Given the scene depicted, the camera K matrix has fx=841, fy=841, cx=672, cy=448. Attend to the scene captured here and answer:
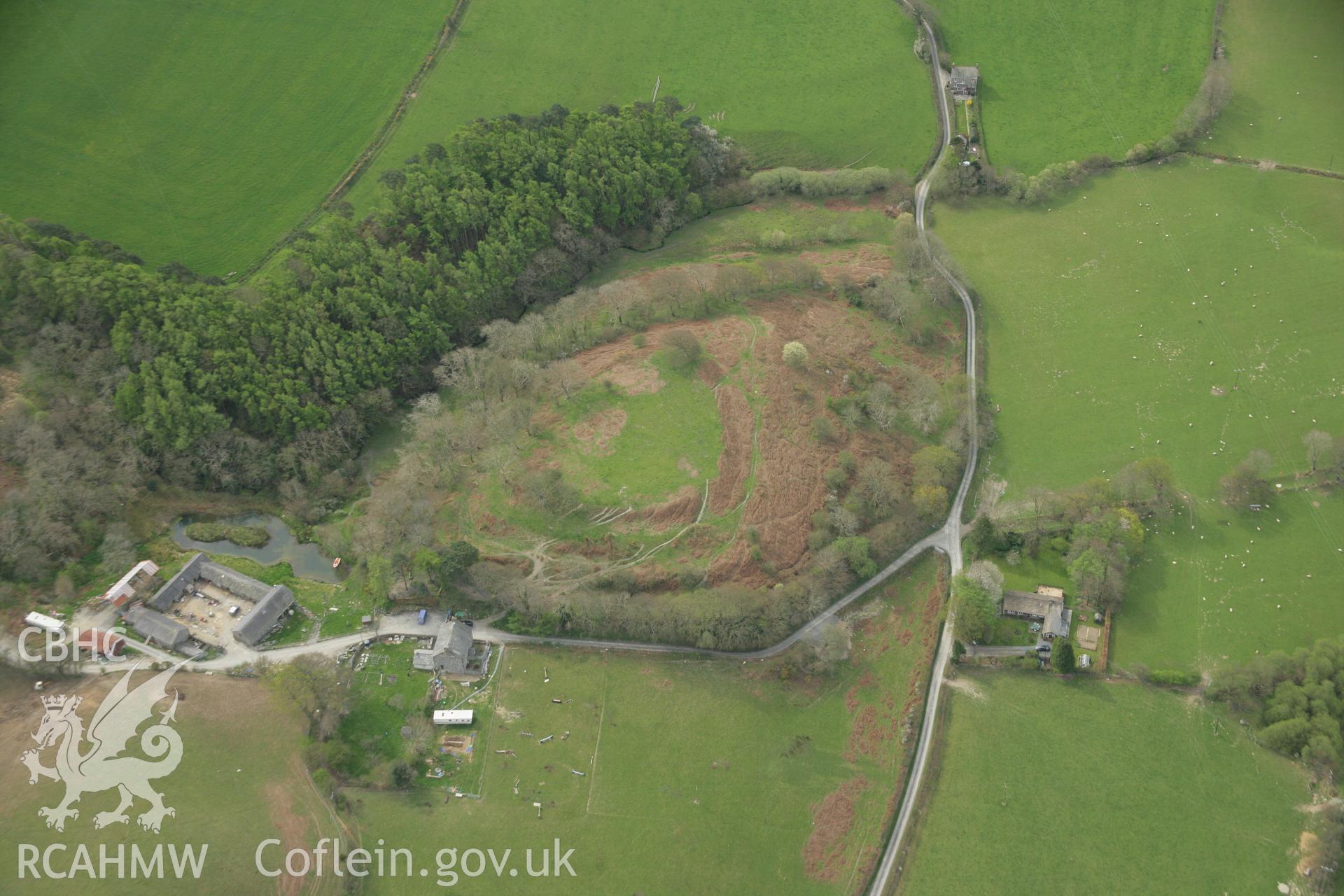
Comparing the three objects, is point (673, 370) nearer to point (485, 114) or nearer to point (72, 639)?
point (485, 114)

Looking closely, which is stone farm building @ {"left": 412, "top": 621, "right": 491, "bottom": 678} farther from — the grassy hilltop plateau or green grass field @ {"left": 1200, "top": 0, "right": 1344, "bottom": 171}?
green grass field @ {"left": 1200, "top": 0, "right": 1344, "bottom": 171}

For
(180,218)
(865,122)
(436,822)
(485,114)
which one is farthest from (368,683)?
(865,122)

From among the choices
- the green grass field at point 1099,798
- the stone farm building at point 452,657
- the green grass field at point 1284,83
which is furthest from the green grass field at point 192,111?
the green grass field at point 1284,83

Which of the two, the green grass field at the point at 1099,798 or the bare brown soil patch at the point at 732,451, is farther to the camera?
the bare brown soil patch at the point at 732,451

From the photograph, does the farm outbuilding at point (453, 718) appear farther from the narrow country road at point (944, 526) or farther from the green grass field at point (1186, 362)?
the green grass field at point (1186, 362)

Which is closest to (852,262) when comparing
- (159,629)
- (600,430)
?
(600,430)

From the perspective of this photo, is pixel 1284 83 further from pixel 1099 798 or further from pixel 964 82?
pixel 1099 798

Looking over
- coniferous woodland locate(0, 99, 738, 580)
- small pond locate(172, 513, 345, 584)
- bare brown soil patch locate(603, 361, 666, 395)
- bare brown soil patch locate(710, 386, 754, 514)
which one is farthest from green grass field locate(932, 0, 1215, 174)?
small pond locate(172, 513, 345, 584)
